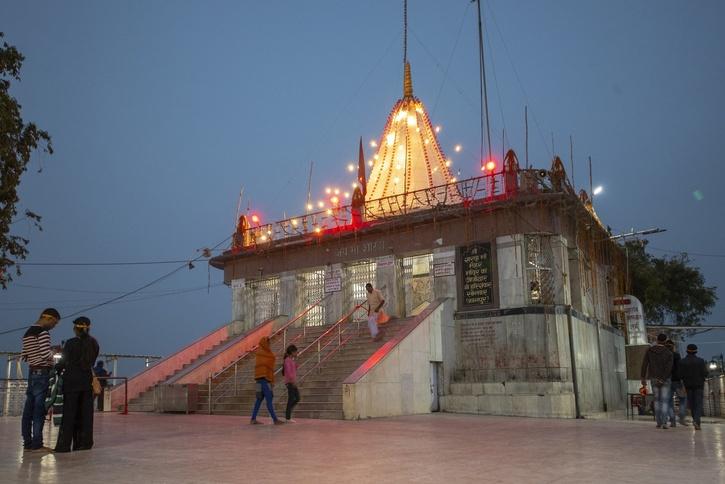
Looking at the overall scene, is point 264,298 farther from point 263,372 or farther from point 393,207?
point 263,372

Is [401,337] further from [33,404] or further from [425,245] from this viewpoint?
[33,404]

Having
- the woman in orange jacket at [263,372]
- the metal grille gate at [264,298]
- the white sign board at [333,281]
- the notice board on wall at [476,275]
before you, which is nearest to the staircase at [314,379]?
Result: the white sign board at [333,281]

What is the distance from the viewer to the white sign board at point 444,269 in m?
20.2

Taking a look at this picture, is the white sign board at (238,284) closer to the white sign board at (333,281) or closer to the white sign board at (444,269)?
the white sign board at (333,281)

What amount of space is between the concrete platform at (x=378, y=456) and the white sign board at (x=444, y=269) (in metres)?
8.65

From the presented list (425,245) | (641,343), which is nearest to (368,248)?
(425,245)

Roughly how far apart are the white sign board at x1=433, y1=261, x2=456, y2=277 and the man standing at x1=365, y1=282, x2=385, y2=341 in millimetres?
2209

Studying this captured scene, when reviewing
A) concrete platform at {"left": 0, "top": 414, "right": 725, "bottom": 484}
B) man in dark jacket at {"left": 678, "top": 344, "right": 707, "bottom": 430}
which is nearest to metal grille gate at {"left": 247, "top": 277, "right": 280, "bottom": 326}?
concrete platform at {"left": 0, "top": 414, "right": 725, "bottom": 484}

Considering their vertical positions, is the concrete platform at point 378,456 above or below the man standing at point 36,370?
below

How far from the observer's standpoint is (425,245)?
21000 mm

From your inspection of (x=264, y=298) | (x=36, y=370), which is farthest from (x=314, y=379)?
(x=36, y=370)

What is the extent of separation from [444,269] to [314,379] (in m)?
5.47

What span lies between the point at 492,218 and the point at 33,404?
1395 centimetres

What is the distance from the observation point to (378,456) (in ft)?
25.4
